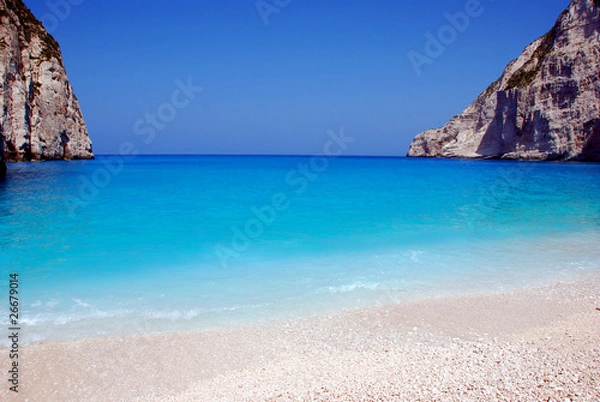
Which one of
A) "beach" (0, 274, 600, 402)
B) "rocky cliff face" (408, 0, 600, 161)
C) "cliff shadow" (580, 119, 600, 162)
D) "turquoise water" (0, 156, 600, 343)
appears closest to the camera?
"beach" (0, 274, 600, 402)

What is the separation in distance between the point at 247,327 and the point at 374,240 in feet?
23.1

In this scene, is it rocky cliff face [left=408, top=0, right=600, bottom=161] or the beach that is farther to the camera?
rocky cliff face [left=408, top=0, right=600, bottom=161]

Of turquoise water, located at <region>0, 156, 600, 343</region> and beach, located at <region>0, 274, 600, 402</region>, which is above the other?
beach, located at <region>0, 274, 600, 402</region>

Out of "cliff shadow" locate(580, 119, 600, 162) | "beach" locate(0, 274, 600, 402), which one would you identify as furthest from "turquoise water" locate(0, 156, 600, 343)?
"cliff shadow" locate(580, 119, 600, 162)

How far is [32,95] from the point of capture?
48125 millimetres

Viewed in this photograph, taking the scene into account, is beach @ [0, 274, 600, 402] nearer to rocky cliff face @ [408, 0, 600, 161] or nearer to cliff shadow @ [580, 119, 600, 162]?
cliff shadow @ [580, 119, 600, 162]

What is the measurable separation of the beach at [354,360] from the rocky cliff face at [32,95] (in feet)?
135

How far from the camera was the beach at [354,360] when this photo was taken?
3732 mm

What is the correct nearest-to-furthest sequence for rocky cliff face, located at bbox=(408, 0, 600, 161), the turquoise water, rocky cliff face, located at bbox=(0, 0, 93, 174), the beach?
the beach → the turquoise water → rocky cliff face, located at bbox=(0, 0, 93, 174) → rocky cliff face, located at bbox=(408, 0, 600, 161)

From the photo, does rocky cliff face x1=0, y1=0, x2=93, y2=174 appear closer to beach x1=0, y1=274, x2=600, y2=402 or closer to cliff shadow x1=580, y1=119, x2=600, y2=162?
beach x1=0, y1=274, x2=600, y2=402

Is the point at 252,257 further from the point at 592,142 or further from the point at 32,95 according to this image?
the point at 592,142

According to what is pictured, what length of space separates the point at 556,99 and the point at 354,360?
71333 millimetres

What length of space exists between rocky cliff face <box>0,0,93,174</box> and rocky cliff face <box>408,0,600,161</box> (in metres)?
72.2

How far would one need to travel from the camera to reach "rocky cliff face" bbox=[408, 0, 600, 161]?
187ft
